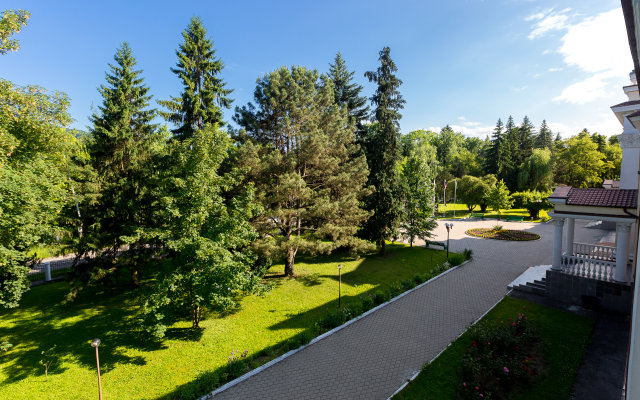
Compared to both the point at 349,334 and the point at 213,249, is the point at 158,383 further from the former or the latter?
the point at 349,334

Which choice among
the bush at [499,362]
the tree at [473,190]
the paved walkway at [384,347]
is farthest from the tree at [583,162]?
the bush at [499,362]

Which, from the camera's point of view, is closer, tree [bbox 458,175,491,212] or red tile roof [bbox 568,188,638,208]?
red tile roof [bbox 568,188,638,208]

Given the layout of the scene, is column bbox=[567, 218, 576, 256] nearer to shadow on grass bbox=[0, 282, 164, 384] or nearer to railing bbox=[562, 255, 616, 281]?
railing bbox=[562, 255, 616, 281]

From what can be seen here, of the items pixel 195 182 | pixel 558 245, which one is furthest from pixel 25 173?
→ pixel 558 245

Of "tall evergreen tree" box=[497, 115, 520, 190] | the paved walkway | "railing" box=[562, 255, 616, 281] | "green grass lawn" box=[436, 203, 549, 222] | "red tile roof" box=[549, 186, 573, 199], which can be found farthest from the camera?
"tall evergreen tree" box=[497, 115, 520, 190]

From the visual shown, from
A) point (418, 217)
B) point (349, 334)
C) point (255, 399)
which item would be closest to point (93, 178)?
point (255, 399)

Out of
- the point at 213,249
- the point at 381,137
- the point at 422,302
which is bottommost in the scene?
the point at 422,302

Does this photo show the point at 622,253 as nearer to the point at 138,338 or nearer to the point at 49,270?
the point at 138,338

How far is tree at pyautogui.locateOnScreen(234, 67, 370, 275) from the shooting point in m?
15.0

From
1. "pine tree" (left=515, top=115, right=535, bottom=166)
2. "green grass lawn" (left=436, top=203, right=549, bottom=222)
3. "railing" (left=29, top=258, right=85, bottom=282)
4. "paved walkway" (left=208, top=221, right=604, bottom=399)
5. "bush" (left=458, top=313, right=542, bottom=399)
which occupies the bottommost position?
"railing" (left=29, top=258, right=85, bottom=282)

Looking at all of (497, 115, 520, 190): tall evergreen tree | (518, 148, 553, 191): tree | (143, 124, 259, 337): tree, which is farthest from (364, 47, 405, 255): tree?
(497, 115, 520, 190): tall evergreen tree

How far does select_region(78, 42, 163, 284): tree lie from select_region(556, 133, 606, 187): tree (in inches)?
2004

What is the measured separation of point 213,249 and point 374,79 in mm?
16181

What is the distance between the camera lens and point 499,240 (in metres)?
24.9
